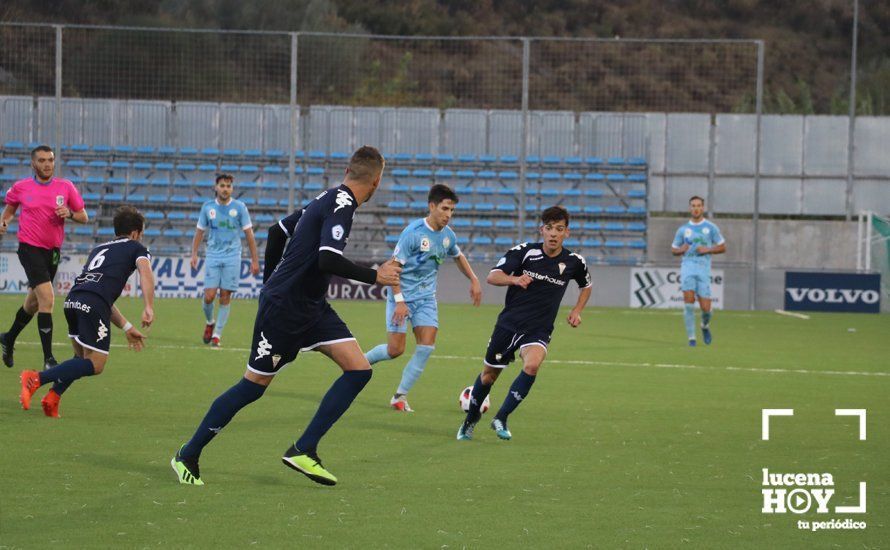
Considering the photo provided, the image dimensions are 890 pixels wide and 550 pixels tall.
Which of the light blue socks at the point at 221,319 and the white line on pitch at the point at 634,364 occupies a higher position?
the light blue socks at the point at 221,319

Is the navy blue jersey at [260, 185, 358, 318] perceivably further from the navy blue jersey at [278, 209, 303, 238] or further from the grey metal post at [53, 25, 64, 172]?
the grey metal post at [53, 25, 64, 172]

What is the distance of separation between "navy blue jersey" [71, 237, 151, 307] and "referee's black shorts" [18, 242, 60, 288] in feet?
10.3

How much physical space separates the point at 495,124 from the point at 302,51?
5709 millimetres

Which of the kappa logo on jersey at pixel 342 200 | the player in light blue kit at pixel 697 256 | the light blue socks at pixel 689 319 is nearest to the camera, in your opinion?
the kappa logo on jersey at pixel 342 200

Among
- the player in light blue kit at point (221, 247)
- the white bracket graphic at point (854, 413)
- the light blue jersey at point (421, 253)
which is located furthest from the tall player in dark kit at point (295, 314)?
the player in light blue kit at point (221, 247)

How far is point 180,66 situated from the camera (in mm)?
32625

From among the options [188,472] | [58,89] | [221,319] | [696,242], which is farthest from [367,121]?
[188,472]

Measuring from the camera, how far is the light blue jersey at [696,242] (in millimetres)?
20484

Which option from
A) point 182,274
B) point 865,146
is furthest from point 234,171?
point 865,146

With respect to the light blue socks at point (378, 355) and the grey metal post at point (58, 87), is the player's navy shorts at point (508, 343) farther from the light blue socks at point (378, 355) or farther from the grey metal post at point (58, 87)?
the grey metal post at point (58, 87)

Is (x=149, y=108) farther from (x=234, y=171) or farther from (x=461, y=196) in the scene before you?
(x=461, y=196)

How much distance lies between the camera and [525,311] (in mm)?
10102

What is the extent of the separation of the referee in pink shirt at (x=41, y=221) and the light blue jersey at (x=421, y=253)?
3.58 metres

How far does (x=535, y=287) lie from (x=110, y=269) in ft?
11.0
